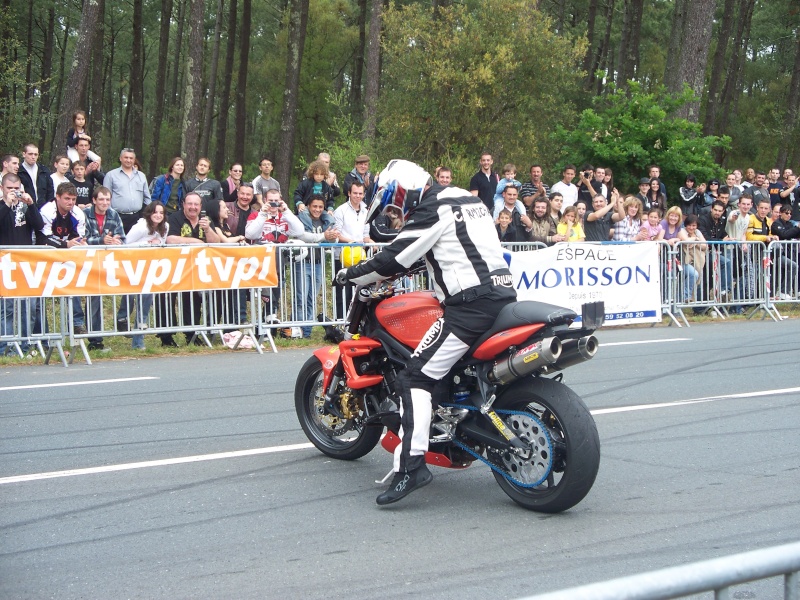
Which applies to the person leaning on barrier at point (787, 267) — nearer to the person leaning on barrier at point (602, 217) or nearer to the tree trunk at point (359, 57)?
the person leaning on barrier at point (602, 217)

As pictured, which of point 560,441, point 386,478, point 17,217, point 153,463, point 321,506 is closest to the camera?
point 560,441

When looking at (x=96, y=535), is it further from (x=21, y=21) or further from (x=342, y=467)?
(x=21, y=21)

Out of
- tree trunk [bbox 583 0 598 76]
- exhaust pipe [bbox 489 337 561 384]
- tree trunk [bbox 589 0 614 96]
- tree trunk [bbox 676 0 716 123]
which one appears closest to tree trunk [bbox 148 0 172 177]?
tree trunk [bbox 583 0 598 76]

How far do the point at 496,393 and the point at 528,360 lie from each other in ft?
1.35

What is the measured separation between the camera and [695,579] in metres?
2.08

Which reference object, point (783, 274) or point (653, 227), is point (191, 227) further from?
point (783, 274)

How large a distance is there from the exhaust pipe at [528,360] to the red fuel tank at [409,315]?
591 mm

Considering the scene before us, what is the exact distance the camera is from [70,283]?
1126 cm

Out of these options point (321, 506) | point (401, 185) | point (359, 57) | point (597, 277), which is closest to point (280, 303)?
point (597, 277)

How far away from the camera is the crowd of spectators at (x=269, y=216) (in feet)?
40.4

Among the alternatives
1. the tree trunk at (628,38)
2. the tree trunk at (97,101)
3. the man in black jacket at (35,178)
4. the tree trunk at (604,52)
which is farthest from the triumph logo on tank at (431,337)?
the tree trunk at (604,52)

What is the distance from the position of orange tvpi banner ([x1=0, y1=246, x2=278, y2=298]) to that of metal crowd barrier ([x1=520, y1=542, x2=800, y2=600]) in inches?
392

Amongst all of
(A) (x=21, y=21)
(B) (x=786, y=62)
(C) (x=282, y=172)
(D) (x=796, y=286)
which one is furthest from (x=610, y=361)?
(B) (x=786, y=62)

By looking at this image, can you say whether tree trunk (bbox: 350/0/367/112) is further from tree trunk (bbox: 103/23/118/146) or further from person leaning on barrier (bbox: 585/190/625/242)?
person leaning on barrier (bbox: 585/190/625/242)
